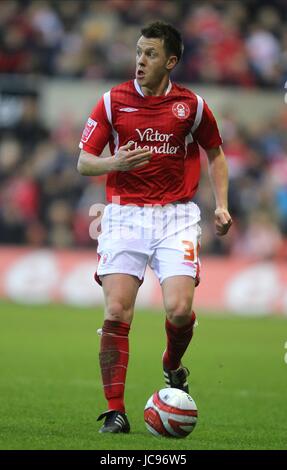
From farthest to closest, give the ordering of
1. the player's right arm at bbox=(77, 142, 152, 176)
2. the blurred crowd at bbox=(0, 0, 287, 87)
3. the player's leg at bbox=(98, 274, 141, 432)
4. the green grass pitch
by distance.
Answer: the blurred crowd at bbox=(0, 0, 287, 87), the player's leg at bbox=(98, 274, 141, 432), the player's right arm at bbox=(77, 142, 152, 176), the green grass pitch

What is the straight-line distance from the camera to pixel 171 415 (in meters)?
6.84

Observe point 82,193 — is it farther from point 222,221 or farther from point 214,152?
point 222,221

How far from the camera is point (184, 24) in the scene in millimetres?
21875

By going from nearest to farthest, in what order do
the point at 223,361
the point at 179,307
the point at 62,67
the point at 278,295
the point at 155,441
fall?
the point at 155,441 < the point at 179,307 < the point at 223,361 < the point at 278,295 < the point at 62,67

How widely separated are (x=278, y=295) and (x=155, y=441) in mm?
11178

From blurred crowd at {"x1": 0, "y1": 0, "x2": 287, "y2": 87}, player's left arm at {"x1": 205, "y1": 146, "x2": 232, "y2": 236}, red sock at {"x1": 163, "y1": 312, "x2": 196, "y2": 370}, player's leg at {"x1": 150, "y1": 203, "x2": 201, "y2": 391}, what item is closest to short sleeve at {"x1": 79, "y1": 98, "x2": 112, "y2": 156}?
player's leg at {"x1": 150, "y1": 203, "x2": 201, "y2": 391}

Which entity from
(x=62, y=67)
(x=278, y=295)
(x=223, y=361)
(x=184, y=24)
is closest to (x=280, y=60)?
(x=184, y=24)

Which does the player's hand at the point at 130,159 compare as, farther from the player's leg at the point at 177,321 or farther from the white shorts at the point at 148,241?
the player's leg at the point at 177,321

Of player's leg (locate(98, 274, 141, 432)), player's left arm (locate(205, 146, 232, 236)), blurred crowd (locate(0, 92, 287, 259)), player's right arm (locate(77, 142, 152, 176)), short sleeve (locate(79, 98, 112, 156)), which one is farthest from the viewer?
blurred crowd (locate(0, 92, 287, 259))

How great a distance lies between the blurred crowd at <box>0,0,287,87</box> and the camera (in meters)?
21.0

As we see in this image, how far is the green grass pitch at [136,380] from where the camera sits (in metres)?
6.79

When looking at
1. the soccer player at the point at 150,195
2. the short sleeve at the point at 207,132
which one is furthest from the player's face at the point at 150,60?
the short sleeve at the point at 207,132

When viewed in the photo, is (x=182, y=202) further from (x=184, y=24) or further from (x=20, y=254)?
(x=184, y=24)

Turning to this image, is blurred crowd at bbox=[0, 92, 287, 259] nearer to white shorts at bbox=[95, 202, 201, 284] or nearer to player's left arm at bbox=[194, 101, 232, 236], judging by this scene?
player's left arm at bbox=[194, 101, 232, 236]
